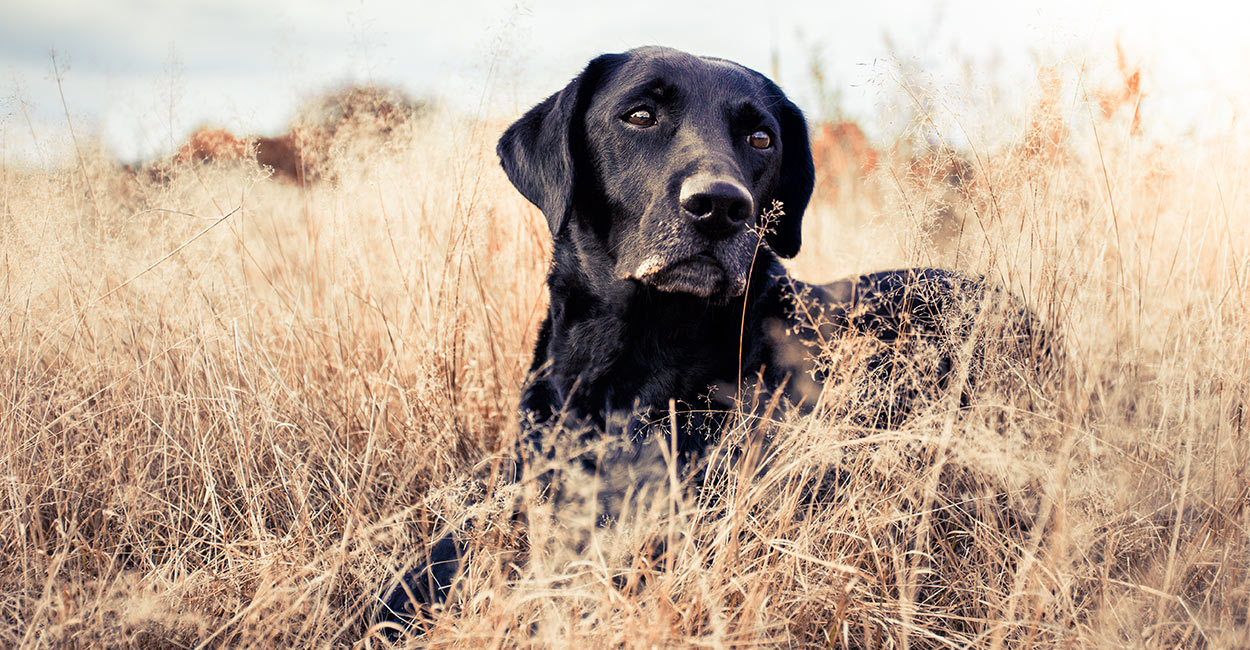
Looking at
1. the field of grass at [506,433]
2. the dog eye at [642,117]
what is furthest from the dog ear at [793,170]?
the dog eye at [642,117]

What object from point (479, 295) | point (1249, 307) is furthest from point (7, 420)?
point (1249, 307)

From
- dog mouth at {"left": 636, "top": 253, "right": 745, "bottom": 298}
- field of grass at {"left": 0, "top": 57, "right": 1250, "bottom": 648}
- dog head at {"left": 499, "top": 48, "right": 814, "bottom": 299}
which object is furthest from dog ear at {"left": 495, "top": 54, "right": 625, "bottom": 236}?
field of grass at {"left": 0, "top": 57, "right": 1250, "bottom": 648}

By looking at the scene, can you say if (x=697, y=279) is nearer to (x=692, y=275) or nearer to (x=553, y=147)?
(x=692, y=275)

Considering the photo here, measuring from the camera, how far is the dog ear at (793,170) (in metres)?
2.30

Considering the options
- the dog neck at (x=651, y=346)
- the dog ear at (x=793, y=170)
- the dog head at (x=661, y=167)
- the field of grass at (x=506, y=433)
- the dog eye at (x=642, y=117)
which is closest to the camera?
the field of grass at (x=506, y=433)

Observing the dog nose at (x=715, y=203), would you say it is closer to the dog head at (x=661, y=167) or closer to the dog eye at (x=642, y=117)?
the dog head at (x=661, y=167)

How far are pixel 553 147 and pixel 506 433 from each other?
768mm

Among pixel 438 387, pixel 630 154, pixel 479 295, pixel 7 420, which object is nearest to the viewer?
pixel 7 420

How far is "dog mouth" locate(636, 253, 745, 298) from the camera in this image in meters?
1.81

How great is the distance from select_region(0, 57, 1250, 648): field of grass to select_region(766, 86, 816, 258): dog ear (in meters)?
0.27

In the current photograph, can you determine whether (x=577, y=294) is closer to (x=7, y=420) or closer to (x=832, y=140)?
(x=7, y=420)

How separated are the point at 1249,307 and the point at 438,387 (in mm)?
2147

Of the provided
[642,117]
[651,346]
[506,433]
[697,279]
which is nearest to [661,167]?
[642,117]

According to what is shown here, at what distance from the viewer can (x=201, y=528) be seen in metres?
1.85
